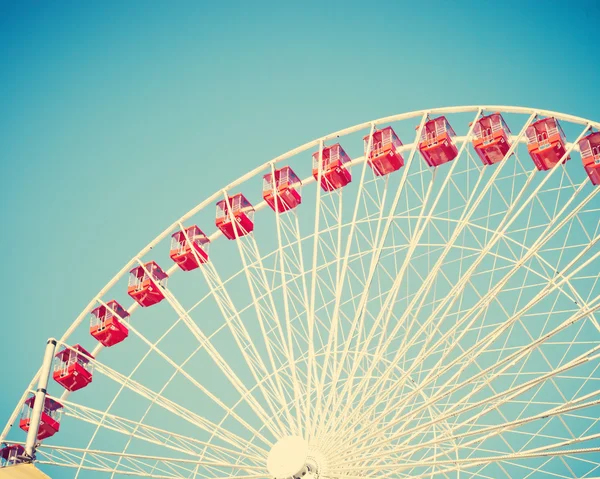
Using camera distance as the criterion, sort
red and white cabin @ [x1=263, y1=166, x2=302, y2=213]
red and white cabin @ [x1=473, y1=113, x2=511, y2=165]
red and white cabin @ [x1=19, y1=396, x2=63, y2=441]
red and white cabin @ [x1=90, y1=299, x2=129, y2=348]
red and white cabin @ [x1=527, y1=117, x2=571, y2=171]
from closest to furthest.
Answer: red and white cabin @ [x1=527, y1=117, x2=571, y2=171], red and white cabin @ [x1=473, y1=113, x2=511, y2=165], red and white cabin @ [x1=19, y1=396, x2=63, y2=441], red and white cabin @ [x1=263, y1=166, x2=302, y2=213], red and white cabin @ [x1=90, y1=299, x2=129, y2=348]

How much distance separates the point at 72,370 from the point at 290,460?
29.2ft

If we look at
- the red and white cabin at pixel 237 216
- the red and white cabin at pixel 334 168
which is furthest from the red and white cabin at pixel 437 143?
the red and white cabin at pixel 237 216

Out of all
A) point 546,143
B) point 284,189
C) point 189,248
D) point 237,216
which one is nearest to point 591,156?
point 546,143

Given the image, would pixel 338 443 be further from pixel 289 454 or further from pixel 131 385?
pixel 131 385

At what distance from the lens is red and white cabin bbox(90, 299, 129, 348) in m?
25.6

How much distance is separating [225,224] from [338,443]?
909cm

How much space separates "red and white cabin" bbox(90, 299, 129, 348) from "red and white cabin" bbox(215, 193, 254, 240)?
14.1ft

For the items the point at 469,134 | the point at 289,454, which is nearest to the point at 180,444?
the point at 289,454

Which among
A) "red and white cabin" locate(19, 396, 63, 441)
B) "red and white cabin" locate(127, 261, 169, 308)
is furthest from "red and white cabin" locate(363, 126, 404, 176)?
"red and white cabin" locate(19, 396, 63, 441)

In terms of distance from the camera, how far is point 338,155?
2498 cm

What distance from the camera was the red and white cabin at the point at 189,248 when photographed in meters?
25.9

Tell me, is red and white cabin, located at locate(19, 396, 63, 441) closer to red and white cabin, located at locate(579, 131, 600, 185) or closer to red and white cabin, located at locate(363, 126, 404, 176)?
red and white cabin, located at locate(363, 126, 404, 176)

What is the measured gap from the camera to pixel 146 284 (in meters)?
25.8

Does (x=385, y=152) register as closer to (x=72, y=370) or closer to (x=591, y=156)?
(x=591, y=156)
